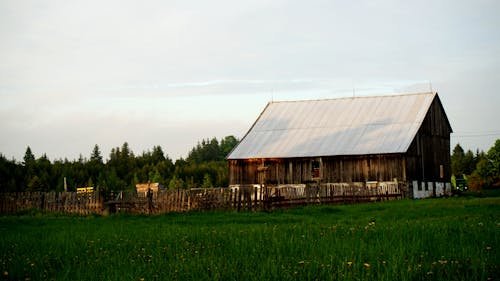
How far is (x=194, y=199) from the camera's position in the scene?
35.0m

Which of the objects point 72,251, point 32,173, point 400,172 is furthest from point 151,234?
point 32,173

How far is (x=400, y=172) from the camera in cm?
4641

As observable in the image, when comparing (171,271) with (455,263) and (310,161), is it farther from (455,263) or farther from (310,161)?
(310,161)

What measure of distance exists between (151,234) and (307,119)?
3667cm

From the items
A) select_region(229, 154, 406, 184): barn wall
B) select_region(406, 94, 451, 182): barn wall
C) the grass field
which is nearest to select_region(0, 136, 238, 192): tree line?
select_region(229, 154, 406, 184): barn wall

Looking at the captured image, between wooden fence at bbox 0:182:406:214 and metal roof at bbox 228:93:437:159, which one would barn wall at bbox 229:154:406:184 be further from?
wooden fence at bbox 0:182:406:214

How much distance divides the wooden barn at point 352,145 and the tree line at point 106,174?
14.4m

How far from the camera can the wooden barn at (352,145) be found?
47188 mm

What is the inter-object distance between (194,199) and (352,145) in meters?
16.4

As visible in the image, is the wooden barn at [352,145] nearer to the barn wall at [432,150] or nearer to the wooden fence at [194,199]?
the barn wall at [432,150]

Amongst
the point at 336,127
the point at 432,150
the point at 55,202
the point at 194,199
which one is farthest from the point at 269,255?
the point at 432,150

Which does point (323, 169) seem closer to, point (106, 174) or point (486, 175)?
point (486, 175)

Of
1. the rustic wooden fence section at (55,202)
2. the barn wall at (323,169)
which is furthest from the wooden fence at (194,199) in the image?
the barn wall at (323,169)

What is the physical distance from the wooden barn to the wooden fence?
2.94m
